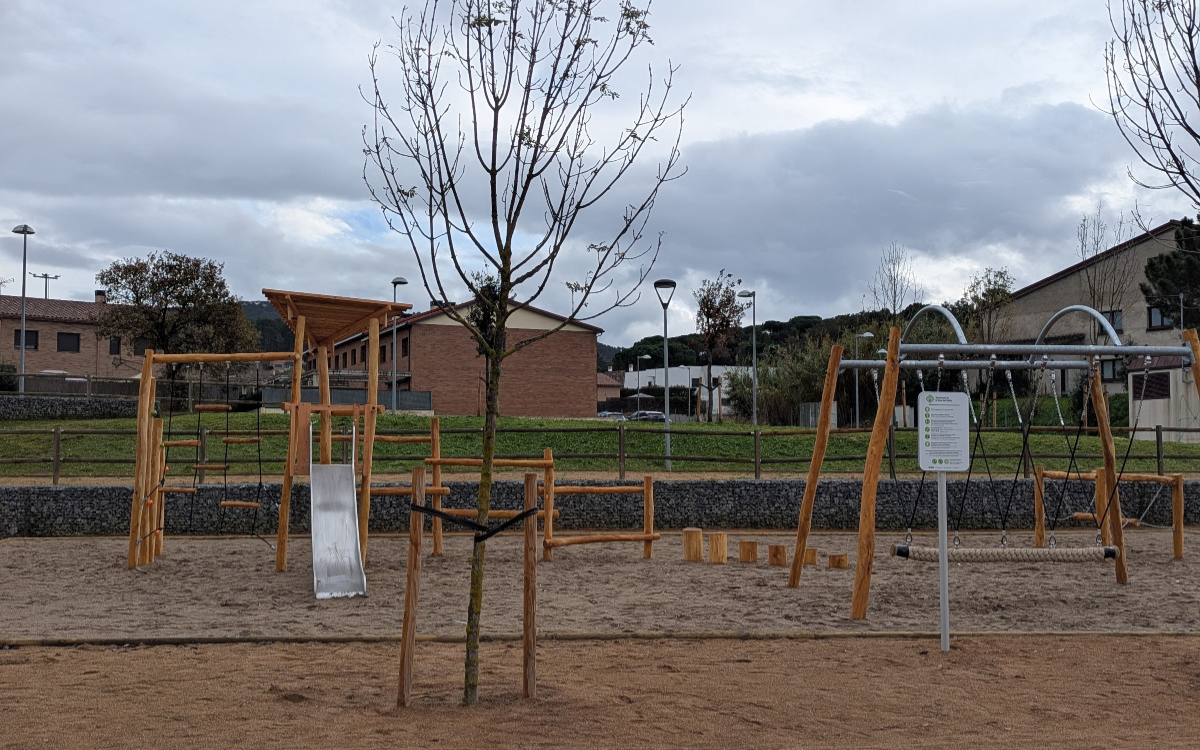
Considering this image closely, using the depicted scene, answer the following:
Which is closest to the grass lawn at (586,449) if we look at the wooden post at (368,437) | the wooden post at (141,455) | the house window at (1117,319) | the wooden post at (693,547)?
the wooden post at (693,547)

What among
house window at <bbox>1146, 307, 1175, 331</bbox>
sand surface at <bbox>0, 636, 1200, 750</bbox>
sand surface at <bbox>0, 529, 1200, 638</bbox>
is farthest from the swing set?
house window at <bbox>1146, 307, 1175, 331</bbox>

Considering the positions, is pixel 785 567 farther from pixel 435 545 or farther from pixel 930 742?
pixel 930 742

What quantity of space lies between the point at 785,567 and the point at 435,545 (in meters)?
4.01

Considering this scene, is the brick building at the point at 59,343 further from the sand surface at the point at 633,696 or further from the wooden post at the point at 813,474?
the sand surface at the point at 633,696

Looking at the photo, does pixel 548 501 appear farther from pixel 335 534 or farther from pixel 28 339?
pixel 28 339

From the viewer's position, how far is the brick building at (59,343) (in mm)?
53594

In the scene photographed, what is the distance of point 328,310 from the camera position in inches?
403

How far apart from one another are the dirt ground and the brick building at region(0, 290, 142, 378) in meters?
48.5

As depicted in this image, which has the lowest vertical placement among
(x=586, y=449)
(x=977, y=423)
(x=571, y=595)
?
(x=571, y=595)

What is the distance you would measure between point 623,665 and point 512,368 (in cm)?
3659

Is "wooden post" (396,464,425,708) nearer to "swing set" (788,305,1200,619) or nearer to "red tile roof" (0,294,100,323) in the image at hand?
"swing set" (788,305,1200,619)

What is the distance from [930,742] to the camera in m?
4.60

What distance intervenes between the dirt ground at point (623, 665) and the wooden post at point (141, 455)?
0.41m

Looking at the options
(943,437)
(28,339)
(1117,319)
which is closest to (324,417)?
(943,437)
